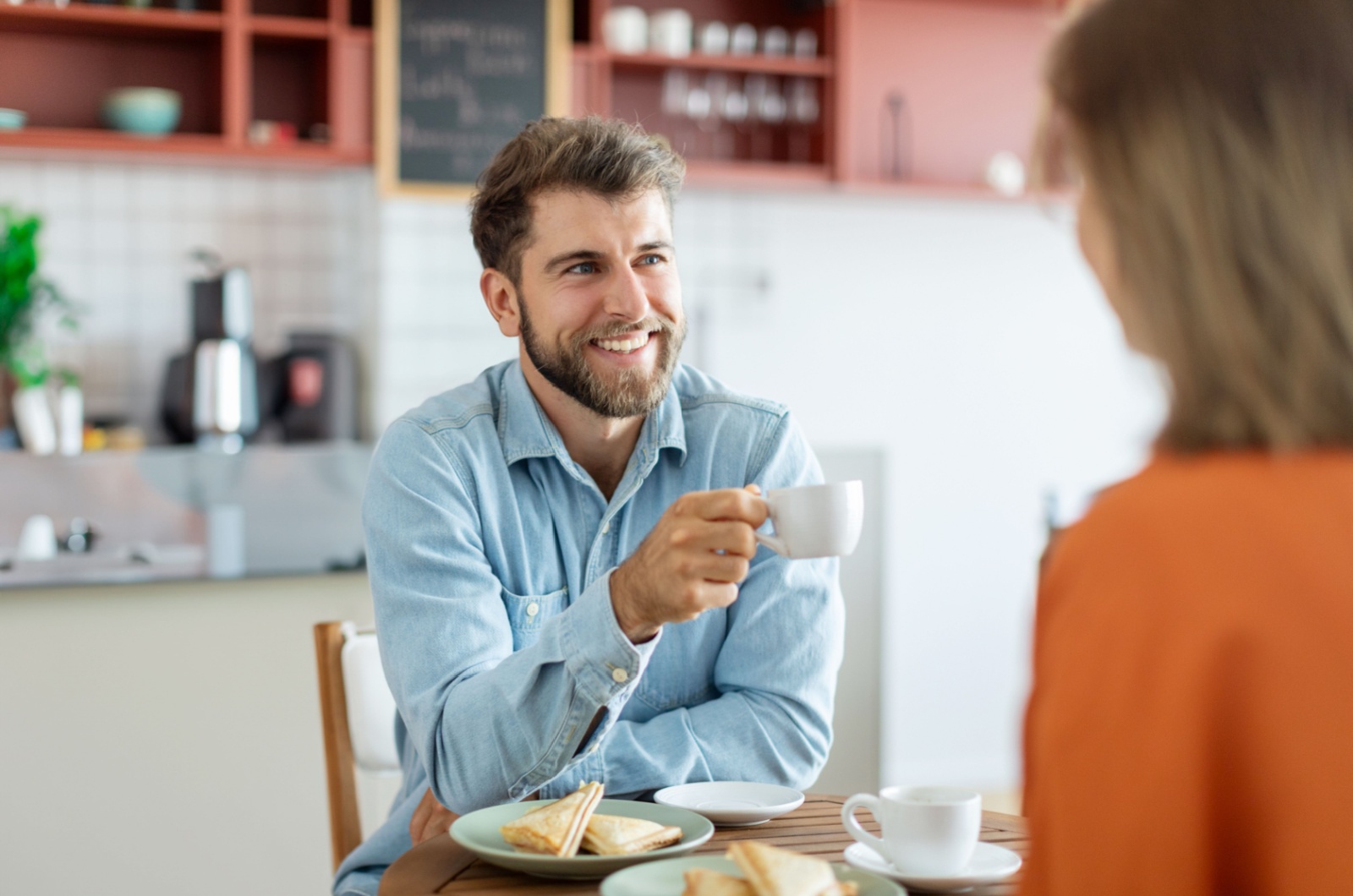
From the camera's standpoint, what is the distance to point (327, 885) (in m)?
2.65

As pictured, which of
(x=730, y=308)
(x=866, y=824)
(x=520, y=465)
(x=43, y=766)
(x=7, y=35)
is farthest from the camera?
(x=730, y=308)

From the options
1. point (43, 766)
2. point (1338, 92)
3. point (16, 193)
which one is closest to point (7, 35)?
point (16, 193)

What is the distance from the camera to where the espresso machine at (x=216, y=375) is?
3.50m

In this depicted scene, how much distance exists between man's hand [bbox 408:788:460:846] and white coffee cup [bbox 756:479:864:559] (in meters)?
0.48

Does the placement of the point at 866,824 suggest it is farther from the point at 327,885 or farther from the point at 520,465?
the point at 327,885

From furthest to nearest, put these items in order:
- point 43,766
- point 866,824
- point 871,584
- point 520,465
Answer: point 871,584 → point 43,766 → point 520,465 → point 866,824

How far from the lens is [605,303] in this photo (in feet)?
5.26

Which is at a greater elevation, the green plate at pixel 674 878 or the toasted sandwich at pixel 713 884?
the toasted sandwich at pixel 713 884

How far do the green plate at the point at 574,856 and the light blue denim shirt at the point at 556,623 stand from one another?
10 cm

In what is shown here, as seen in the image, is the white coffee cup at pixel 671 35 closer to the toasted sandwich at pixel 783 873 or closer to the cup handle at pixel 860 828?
the cup handle at pixel 860 828

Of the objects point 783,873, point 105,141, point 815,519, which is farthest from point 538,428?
point 105,141

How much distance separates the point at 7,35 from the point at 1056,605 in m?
3.79

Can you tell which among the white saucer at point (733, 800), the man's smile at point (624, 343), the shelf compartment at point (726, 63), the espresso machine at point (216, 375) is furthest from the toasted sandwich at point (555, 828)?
the shelf compartment at point (726, 63)

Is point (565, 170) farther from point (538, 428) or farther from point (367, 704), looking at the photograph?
point (367, 704)
